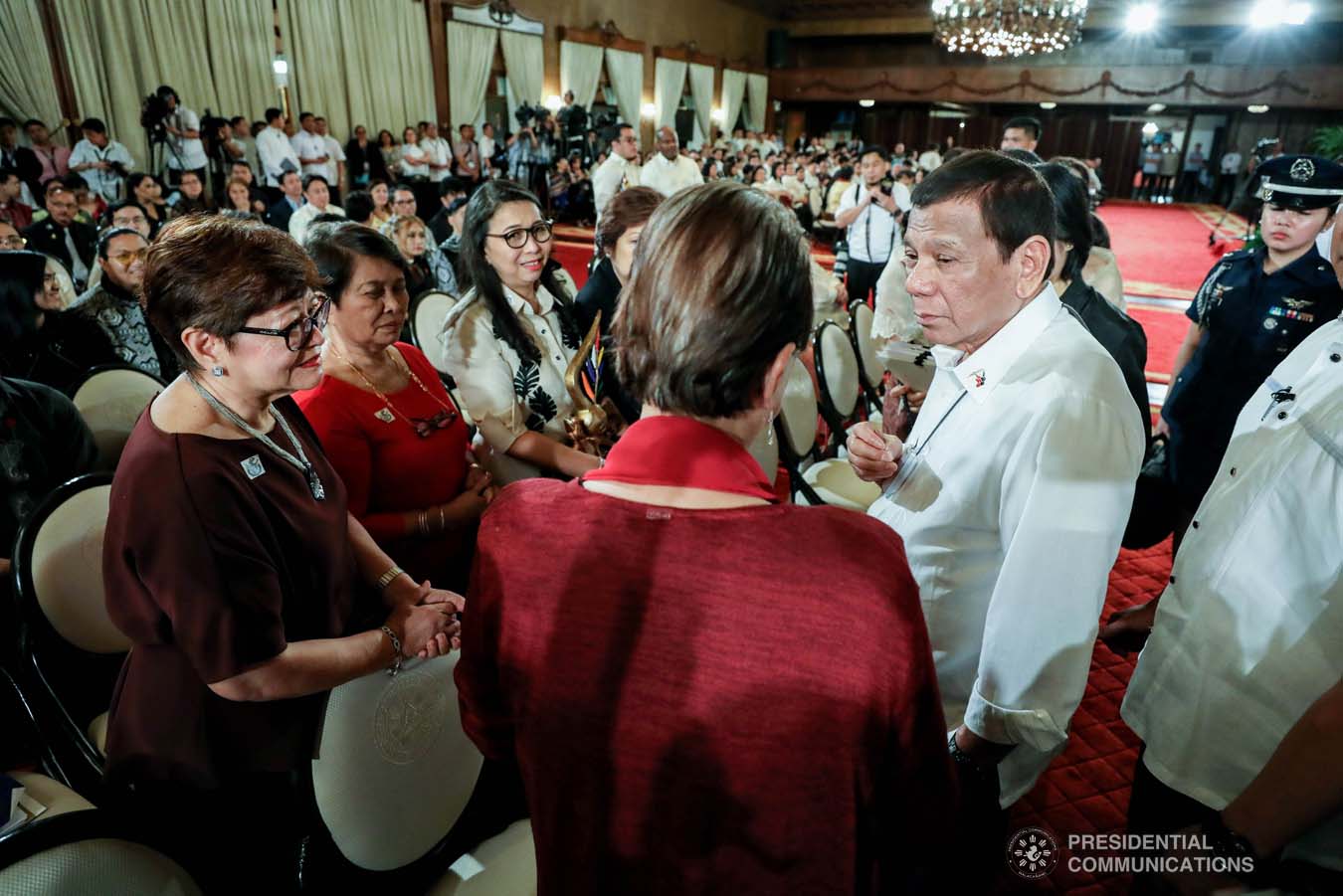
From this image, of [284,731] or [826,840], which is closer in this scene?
[826,840]

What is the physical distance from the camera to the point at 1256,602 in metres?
1.15

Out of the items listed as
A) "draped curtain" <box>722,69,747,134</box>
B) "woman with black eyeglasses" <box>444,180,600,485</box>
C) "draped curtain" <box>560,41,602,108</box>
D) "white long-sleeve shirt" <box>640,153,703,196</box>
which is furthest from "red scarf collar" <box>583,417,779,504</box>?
"draped curtain" <box>722,69,747,134</box>

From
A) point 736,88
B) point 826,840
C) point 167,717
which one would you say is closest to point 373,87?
point 736,88

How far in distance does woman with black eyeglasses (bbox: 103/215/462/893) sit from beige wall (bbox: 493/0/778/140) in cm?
1443

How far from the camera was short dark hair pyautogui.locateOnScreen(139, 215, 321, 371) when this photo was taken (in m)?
1.13

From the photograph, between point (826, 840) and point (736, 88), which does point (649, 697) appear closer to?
point (826, 840)

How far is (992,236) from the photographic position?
1.18 metres

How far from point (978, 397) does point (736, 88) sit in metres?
20.4

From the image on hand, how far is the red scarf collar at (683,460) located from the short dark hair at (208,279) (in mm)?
830

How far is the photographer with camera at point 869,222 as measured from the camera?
18.5 ft

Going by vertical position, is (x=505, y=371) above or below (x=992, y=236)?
below
